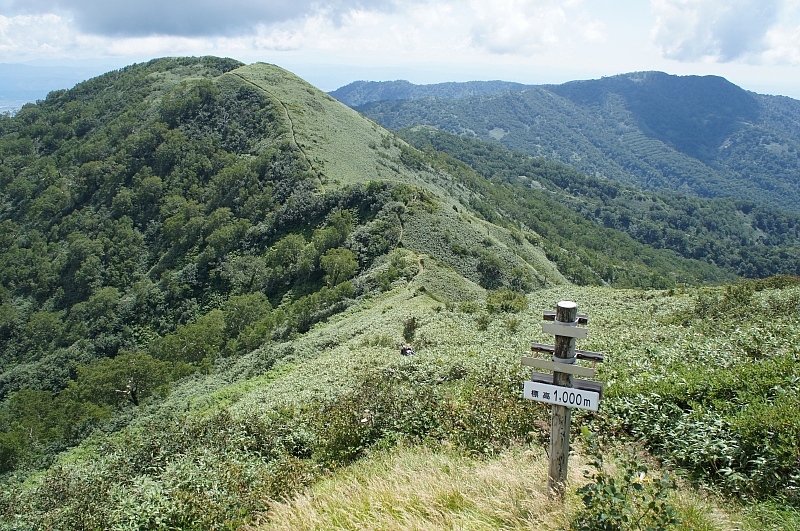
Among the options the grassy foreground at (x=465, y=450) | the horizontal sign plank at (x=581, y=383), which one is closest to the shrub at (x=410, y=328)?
the grassy foreground at (x=465, y=450)

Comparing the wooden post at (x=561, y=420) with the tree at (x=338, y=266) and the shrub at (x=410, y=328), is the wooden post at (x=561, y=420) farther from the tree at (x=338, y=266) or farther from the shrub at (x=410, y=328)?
the tree at (x=338, y=266)

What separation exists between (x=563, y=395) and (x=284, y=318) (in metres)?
43.2

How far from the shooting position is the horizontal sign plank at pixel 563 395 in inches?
198

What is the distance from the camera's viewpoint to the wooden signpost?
5.08m

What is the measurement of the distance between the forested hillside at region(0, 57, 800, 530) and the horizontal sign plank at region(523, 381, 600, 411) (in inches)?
56.4

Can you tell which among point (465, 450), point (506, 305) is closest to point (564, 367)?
point (465, 450)

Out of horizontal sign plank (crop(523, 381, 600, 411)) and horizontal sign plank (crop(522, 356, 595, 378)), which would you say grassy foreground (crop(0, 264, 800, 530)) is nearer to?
horizontal sign plank (crop(523, 381, 600, 411))

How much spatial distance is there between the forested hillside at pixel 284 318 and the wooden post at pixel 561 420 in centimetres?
41

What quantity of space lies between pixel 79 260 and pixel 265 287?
4020 centimetres

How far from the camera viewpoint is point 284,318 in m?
46.1

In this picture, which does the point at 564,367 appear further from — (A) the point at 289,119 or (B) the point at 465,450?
(A) the point at 289,119

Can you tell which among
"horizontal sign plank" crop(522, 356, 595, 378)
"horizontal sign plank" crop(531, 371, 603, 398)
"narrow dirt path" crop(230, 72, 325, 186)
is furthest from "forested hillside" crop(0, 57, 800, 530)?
"horizontal sign plank" crop(522, 356, 595, 378)

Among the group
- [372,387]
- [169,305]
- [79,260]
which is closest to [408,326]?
[372,387]

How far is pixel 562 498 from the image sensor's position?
18.4 ft
